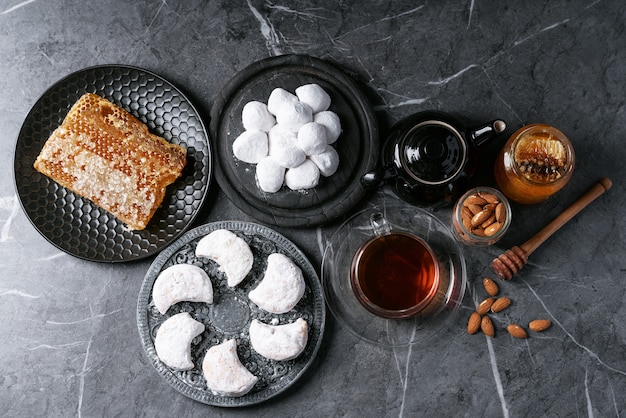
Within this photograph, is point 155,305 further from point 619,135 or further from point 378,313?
point 619,135

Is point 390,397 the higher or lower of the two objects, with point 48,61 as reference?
lower

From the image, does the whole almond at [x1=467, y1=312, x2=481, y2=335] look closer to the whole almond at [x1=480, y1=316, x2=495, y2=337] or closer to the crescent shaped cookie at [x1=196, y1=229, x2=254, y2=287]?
the whole almond at [x1=480, y1=316, x2=495, y2=337]

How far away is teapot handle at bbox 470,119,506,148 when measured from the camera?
1202mm

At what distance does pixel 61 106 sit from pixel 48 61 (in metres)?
0.14

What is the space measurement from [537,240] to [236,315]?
703 millimetres

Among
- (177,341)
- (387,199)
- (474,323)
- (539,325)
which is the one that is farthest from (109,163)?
(539,325)

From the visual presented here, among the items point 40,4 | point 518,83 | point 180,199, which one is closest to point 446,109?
point 518,83

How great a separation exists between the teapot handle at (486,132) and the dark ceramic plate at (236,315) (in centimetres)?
46

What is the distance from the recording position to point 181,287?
1.38m

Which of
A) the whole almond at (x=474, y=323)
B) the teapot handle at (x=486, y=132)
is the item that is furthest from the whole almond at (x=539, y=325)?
the teapot handle at (x=486, y=132)

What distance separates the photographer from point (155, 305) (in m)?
1.41

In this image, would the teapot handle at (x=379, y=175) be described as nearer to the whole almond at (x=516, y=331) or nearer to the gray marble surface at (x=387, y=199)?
the gray marble surface at (x=387, y=199)

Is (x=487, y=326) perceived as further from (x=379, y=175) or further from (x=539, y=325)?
(x=379, y=175)

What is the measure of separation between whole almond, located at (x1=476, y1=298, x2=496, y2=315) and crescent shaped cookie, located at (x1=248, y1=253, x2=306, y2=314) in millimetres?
414
